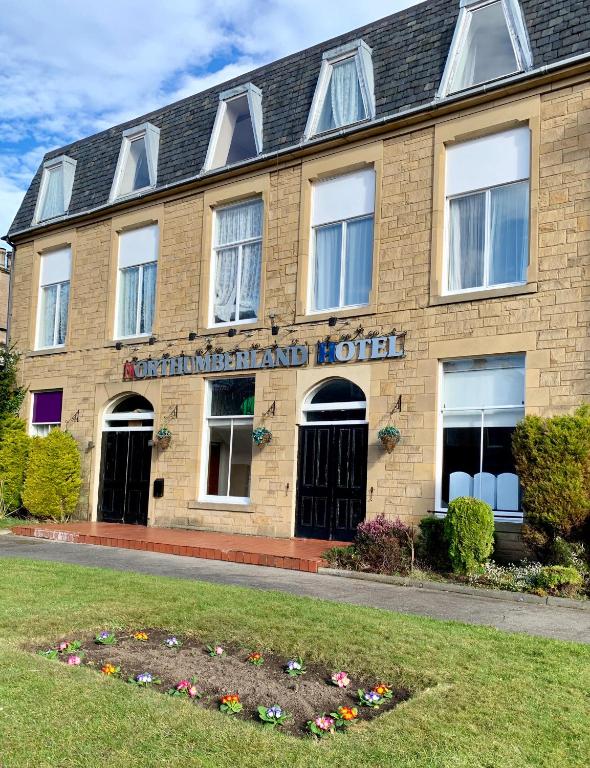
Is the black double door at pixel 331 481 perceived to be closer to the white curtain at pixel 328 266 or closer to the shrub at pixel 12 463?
the white curtain at pixel 328 266

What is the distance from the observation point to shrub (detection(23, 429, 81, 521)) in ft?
63.4

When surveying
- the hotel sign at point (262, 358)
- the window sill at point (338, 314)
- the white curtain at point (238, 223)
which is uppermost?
the white curtain at point (238, 223)

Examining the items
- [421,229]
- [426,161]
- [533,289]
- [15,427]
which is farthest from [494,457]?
[15,427]

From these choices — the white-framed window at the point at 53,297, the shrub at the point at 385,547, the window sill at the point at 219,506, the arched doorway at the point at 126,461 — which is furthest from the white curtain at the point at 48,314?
the shrub at the point at 385,547

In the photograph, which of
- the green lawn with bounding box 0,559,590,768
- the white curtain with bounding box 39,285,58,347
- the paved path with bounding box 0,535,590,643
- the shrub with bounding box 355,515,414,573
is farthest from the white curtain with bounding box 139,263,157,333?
the green lawn with bounding box 0,559,590,768

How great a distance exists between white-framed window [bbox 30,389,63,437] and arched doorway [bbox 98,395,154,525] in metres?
2.03

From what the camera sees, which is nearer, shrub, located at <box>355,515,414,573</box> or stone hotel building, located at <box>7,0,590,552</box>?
shrub, located at <box>355,515,414,573</box>

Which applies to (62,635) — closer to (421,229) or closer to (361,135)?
(421,229)

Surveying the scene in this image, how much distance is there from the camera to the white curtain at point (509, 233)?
45.3 ft

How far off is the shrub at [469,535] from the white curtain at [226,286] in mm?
7762

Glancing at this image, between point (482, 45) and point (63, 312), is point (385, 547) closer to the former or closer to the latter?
point (482, 45)

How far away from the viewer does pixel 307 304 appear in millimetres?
16406

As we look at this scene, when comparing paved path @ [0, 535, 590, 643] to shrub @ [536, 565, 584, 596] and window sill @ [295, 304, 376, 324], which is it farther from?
window sill @ [295, 304, 376, 324]

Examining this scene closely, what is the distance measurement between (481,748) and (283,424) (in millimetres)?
11805
